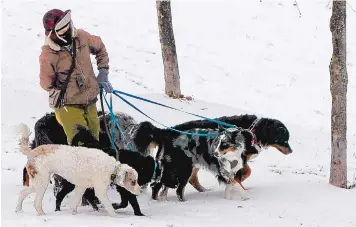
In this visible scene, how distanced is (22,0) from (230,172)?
11995 mm

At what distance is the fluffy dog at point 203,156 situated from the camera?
7.52 meters

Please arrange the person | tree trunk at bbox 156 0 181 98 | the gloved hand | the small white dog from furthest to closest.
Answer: tree trunk at bbox 156 0 181 98 < the gloved hand < the person < the small white dog

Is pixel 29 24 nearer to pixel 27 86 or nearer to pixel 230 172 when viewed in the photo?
pixel 27 86

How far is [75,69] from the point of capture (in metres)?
6.52

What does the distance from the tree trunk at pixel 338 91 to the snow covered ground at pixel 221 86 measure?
11.9 inches

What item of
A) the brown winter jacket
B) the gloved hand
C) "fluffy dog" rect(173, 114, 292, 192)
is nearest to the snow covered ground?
"fluffy dog" rect(173, 114, 292, 192)

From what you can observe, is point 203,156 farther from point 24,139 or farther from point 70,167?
point 24,139

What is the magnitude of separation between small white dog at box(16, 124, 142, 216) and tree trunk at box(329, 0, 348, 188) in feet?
11.4

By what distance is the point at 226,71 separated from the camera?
51.0 ft

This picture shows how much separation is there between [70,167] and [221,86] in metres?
9.18

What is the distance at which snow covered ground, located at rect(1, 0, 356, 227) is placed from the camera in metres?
6.77

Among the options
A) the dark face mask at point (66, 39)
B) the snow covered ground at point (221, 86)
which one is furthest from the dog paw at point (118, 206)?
the dark face mask at point (66, 39)

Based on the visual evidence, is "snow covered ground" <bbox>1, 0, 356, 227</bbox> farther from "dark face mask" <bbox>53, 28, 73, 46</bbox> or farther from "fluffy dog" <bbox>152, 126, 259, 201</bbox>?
"dark face mask" <bbox>53, 28, 73, 46</bbox>

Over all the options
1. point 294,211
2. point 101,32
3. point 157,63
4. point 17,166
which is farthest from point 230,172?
point 101,32
